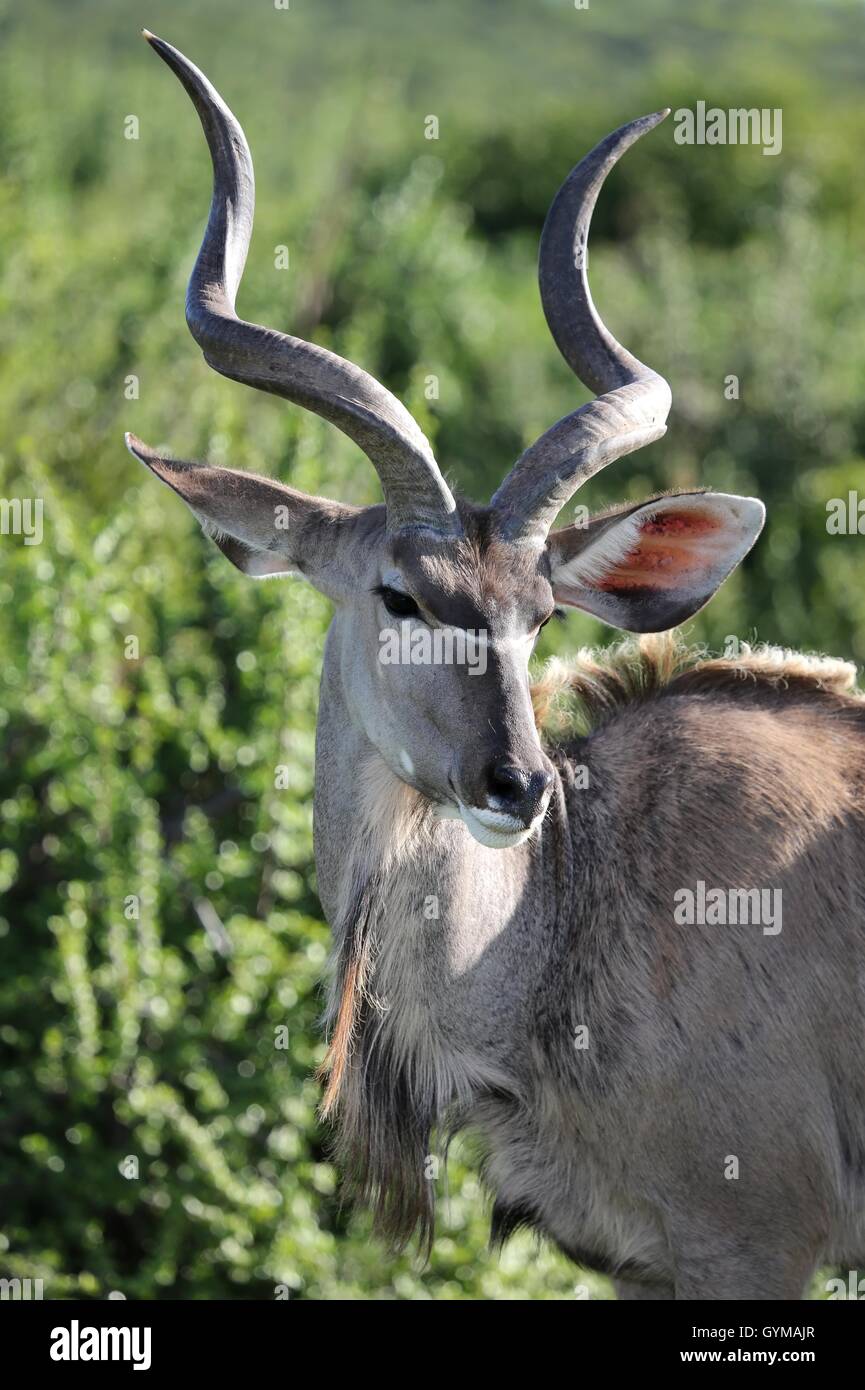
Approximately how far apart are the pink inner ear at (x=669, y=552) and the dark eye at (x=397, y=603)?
2.08 feet

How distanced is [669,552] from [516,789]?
1022mm

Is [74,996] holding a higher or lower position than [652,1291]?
higher

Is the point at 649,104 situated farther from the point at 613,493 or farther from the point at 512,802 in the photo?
the point at 512,802

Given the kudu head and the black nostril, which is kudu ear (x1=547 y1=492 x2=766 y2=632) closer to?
the kudu head

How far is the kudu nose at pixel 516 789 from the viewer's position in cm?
371

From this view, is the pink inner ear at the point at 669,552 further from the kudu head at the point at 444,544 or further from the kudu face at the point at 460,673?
the kudu face at the point at 460,673

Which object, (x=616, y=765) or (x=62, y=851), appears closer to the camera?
(x=616, y=765)

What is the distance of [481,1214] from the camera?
21.2 ft

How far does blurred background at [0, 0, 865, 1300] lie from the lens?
6051mm

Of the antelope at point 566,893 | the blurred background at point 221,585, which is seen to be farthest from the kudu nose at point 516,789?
the blurred background at point 221,585

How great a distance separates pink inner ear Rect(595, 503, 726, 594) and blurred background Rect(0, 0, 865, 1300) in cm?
169

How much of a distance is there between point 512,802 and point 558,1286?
3597 millimetres
